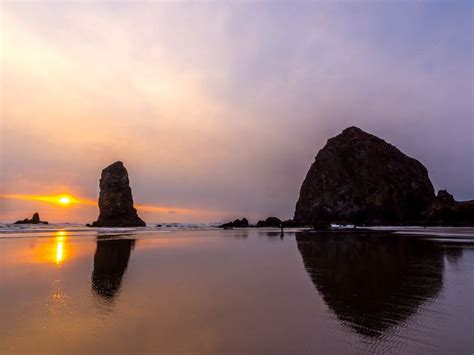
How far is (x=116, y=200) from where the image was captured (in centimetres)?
10394

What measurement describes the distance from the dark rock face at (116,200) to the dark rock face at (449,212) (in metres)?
85.5

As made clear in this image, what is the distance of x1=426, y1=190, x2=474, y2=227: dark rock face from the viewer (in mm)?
87500

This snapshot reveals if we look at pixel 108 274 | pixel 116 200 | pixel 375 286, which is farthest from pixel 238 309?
pixel 116 200

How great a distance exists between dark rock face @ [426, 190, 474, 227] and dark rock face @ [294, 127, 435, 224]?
60.5ft

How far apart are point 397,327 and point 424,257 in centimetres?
1616

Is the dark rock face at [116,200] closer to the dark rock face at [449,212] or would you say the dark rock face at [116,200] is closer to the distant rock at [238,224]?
the distant rock at [238,224]

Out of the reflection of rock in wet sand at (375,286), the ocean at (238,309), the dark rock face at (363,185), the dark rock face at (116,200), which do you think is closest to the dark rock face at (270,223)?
the dark rock face at (363,185)

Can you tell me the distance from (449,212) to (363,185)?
35060mm

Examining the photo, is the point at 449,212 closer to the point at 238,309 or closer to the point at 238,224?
the point at 238,224

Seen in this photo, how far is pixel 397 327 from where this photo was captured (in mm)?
8250

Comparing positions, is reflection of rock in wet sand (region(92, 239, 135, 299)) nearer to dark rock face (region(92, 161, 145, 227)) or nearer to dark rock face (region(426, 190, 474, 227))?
dark rock face (region(92, 161, 145, 227))

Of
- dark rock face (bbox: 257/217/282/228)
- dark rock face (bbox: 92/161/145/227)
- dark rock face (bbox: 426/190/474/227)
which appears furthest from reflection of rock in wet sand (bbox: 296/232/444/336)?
dark rock face (bbox: 257/217/282/228)

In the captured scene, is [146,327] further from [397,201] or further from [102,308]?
[397,201]

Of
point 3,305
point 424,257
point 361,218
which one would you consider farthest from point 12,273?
point 361,218
